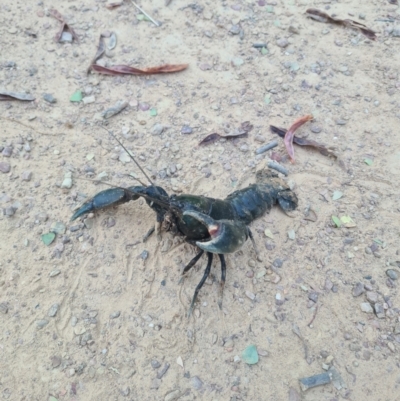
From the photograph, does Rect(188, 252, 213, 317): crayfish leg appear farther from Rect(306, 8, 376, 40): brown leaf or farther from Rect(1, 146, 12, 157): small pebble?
Rect(306, 8, 376, 40): brown leaf

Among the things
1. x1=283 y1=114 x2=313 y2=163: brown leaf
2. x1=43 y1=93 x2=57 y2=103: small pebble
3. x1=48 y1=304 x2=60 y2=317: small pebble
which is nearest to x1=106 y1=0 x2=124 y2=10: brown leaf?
x1=43 y1=93 x2=57 y2=103: small pebble

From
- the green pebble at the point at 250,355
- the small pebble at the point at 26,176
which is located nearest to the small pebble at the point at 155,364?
the green pebble at the point at 250,355

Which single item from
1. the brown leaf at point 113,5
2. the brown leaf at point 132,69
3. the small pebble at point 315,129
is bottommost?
the small pebble at point 315,129

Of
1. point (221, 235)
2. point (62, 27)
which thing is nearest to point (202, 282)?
point (221, 235)

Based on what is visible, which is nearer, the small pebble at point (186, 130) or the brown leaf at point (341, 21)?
the small pebble at point (186, 130)

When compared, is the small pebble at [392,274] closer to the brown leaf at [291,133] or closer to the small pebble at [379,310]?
the small pebble at [379,310]

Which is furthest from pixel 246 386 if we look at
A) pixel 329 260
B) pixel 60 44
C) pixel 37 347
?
pixel 60 44
